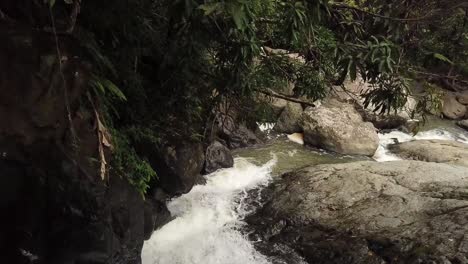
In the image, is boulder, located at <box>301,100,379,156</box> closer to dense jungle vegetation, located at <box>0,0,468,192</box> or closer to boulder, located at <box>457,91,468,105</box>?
dense jungle vegetation, located at <box>0,0,468,192</box>

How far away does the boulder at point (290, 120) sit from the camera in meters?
10.2

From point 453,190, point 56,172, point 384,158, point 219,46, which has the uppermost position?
point 219,46

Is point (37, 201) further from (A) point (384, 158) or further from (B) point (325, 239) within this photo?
(A) point (384, 158)

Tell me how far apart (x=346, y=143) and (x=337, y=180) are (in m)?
3.00

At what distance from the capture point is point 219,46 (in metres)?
4.46

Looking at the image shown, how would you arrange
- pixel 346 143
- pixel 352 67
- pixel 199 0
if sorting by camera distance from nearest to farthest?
pixel 199 0 < pixel 352 67 < pixel 346 143

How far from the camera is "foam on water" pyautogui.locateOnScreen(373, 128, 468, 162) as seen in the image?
1003cm

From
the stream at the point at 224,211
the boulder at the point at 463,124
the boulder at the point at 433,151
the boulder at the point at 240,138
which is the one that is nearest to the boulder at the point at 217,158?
the stream at the point at 224,211

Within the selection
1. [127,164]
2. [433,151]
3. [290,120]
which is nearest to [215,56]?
[127,164]

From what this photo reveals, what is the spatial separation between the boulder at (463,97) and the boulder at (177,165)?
484 inches

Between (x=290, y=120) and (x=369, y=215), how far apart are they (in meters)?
4.70

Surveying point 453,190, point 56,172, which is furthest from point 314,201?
point 56,172

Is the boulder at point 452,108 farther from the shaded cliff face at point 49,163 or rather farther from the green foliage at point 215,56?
the shaded cliff face at point 49,163

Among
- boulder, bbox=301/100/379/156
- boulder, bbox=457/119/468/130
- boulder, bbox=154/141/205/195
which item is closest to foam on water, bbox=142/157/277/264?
boulder, bbox=154/141/205/195
